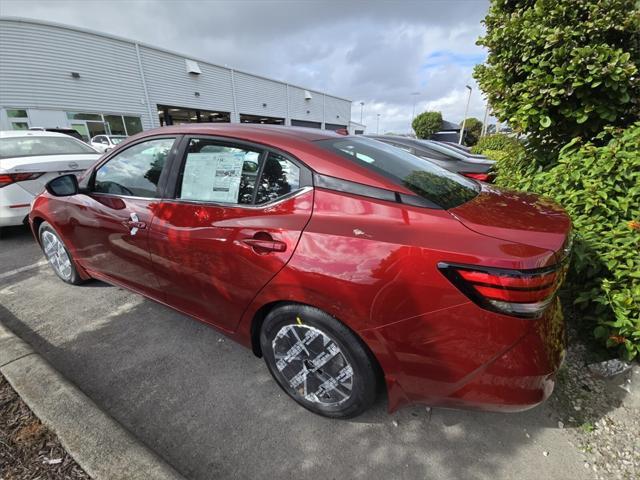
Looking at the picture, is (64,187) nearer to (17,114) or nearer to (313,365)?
(313,365)

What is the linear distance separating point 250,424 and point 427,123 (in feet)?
130

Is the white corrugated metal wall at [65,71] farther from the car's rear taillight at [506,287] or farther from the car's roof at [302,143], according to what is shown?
the car's rear taillight at [506,287]

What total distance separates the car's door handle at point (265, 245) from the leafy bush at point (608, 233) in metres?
1.98

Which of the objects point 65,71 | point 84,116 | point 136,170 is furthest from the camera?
point 84,116

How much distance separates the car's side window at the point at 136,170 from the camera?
2301 mm

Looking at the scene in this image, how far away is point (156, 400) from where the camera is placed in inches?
79.7

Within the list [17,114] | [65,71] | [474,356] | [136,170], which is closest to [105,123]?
[65,71]

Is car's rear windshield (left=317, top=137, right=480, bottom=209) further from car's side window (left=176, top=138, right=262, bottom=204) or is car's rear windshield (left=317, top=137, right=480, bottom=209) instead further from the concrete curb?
the concrete curb

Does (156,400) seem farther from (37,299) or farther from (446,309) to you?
(37,299)

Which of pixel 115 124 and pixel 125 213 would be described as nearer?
pixel 125 213

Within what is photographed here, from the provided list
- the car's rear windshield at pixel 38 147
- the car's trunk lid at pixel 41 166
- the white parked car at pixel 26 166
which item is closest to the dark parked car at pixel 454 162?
the car's trunk lid at pixel 41 166

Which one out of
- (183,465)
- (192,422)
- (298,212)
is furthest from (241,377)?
(298,212)

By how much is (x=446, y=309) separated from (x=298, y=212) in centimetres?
83

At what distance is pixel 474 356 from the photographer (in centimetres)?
135
